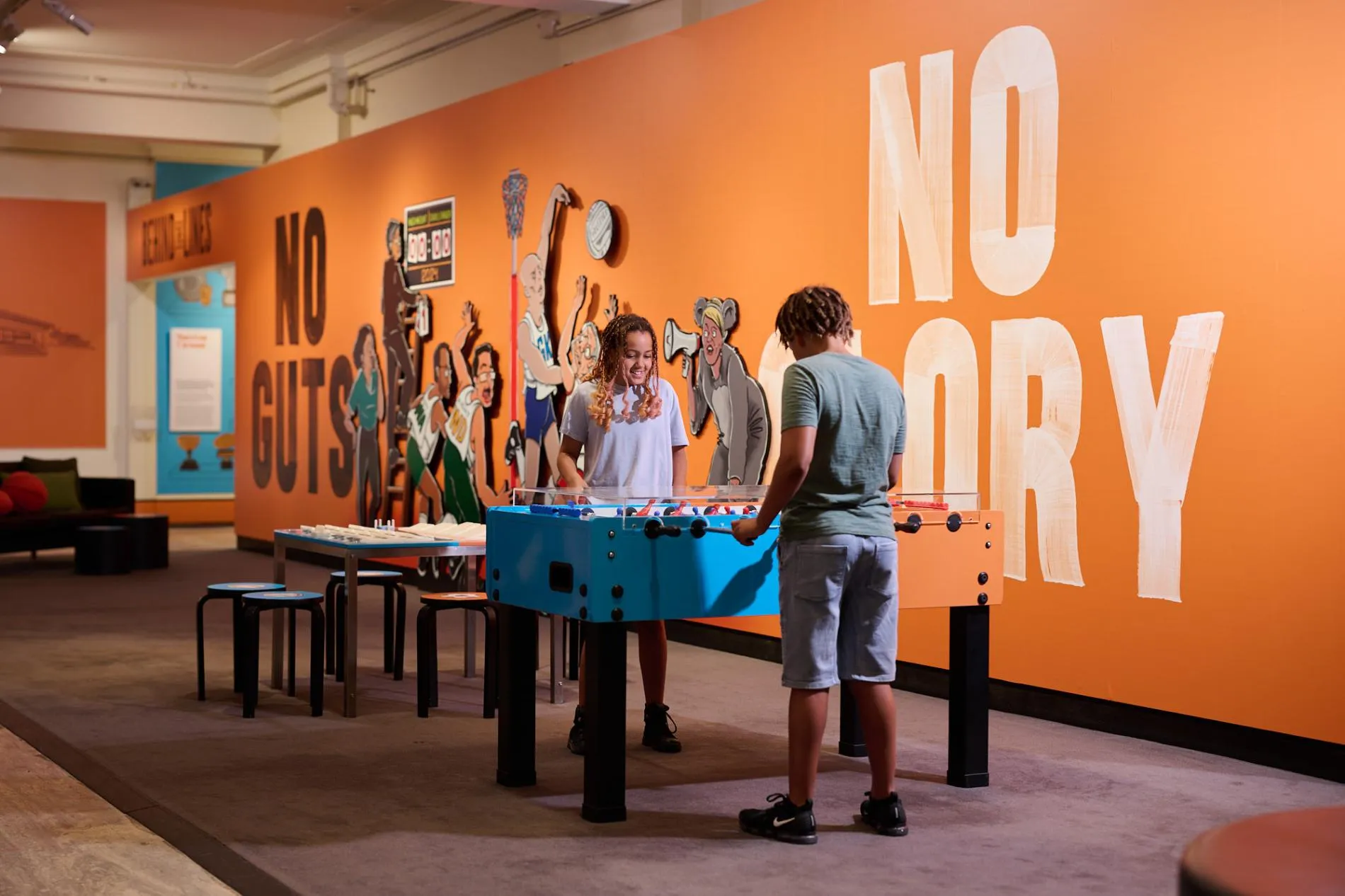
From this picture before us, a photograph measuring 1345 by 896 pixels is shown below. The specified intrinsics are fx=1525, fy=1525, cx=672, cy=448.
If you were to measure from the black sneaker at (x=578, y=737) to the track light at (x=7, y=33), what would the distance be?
358 inches

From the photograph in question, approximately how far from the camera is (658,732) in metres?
5.40

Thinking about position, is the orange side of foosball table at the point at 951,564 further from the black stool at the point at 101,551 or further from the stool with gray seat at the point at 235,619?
the black stool at the point at 101,551

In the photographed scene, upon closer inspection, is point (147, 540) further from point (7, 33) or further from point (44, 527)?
point (7, 33)

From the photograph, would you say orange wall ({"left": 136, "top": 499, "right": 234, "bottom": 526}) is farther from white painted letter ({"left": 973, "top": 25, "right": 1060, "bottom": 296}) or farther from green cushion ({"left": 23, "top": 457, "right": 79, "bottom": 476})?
white painted letter ({"left": 973, "top": 25, "right": 1060, "bottom": 296})

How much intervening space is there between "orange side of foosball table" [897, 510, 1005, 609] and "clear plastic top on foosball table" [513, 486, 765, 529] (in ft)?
1.70

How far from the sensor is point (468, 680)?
6977mm

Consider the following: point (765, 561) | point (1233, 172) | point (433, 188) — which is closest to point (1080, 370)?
point (1233, 172)

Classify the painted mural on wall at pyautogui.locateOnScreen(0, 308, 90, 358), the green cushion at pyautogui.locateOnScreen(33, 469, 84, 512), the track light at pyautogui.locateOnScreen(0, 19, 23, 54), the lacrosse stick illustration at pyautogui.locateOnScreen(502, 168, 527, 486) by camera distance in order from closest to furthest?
the lacrosse stick illustration at pyautogui.locateOnScreen(502, 168, 527, 486), the track light at pyautogui.locateOnScreen(0, 19, 23, 54), the green cushion at pyautogui.locateOnScreen(33, 469, 84, 512), the painted mural on wall at pyautogui.locateOnScreen(0, 308, 90, 358)

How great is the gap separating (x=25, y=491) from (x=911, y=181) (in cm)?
811

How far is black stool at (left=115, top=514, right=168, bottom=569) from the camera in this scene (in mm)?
11734

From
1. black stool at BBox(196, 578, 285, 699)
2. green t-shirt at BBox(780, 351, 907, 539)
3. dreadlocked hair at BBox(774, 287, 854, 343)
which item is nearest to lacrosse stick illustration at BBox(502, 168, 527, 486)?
black stool at BBox(196, 578, 285, 699)

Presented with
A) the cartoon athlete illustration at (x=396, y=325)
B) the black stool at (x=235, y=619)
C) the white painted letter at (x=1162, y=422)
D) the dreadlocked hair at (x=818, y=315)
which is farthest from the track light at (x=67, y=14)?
the dreadlocked hair at (x=818, y=315)

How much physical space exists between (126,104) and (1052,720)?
11569mm

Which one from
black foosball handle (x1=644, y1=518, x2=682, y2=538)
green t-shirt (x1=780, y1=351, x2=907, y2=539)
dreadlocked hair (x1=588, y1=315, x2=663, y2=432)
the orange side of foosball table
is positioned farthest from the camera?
dreadlocked hair (x1=588, y1=315, x2=663, y2=432)
